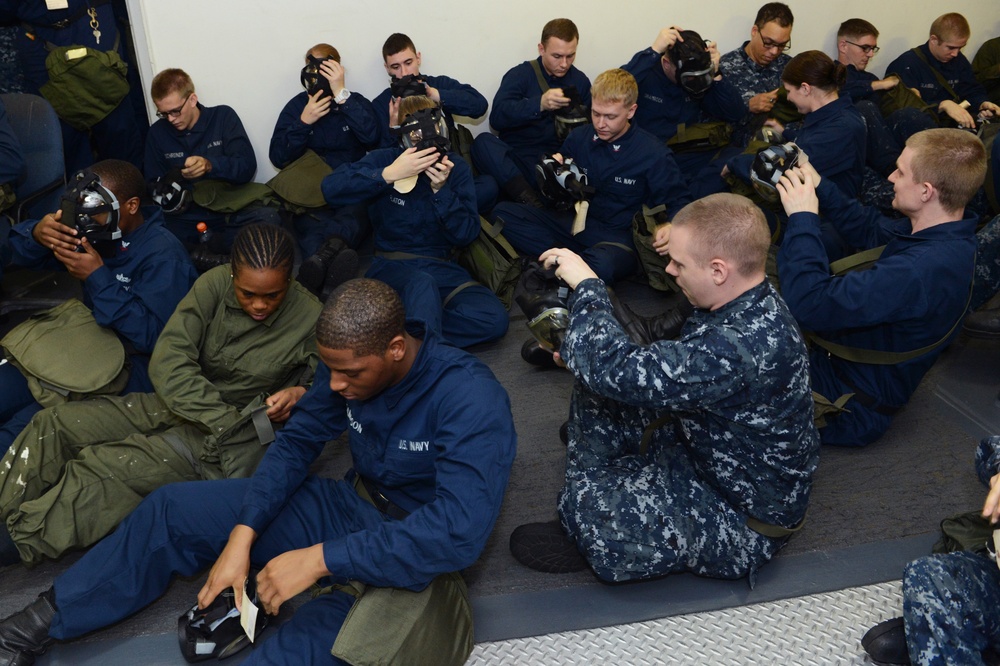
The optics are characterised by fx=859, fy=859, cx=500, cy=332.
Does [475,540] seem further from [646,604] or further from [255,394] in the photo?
[255,394]

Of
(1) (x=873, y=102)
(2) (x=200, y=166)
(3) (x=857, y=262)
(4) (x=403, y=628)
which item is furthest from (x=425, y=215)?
(1) (x=873, y=102)

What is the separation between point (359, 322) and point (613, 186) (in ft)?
8.70

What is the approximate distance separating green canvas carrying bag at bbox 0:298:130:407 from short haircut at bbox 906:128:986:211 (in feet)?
9.76

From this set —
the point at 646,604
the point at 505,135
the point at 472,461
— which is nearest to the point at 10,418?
the point at 472,461

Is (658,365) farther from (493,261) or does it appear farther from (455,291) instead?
(493,261)

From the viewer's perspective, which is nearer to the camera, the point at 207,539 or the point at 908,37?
the point at 207,539

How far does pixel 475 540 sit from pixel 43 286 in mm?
3406

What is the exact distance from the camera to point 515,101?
510cm

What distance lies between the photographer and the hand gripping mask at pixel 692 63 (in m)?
4.86

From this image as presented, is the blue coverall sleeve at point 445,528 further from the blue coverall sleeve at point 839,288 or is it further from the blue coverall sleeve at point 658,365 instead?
the blue coverall sleeve at point 839,288

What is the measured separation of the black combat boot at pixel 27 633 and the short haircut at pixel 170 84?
2.98m

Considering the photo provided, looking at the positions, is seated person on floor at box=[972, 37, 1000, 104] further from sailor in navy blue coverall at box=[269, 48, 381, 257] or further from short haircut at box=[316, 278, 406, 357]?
short haircut at box=[316, 278, 406, 357]

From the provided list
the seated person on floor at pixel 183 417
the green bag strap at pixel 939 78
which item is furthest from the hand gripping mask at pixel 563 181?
the green bag strap at pixel 939 78

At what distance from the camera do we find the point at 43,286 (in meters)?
4.52
